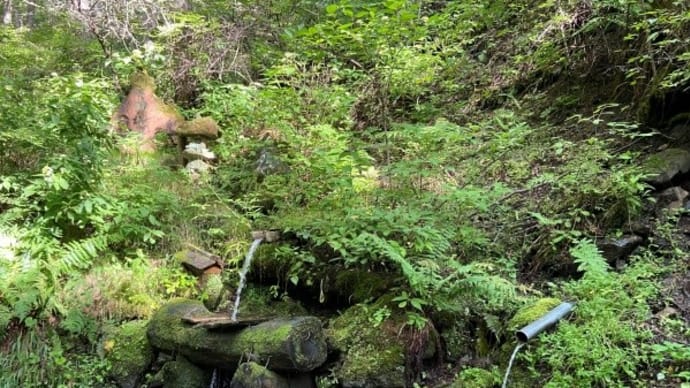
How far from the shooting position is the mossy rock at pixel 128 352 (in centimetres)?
382

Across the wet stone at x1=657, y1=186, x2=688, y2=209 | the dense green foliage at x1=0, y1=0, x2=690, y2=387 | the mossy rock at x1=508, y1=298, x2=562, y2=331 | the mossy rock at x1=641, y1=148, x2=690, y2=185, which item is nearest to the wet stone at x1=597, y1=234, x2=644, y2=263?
the dense green foliage at x1=0, y1=0, x2=690, y2=387

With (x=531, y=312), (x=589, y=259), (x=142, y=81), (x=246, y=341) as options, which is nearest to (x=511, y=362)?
(x=531, y=312)

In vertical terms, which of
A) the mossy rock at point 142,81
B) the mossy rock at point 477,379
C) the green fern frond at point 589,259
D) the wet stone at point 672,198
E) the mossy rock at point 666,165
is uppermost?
the mossy rock at point 142,81

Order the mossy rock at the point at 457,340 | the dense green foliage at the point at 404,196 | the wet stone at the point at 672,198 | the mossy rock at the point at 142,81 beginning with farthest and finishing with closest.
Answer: the mossy rock at the point at 142,81, the wet stone at the point at 672,198, the mossy rock at the point at 457,340, the dense green foliage at the point at 404,196

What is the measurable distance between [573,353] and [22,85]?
7.44 metres

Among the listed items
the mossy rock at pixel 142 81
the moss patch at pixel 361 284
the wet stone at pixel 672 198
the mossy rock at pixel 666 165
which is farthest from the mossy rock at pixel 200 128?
the wet stone at pixel 672 198

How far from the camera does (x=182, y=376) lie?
3.64 meters

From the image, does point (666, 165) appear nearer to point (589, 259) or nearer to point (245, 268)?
point (589, 259)

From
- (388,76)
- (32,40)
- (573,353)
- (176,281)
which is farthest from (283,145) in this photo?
(32,40)

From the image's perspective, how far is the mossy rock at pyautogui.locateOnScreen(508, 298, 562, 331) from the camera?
10.4ft

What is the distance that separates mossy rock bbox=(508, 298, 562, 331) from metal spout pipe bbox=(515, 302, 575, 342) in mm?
80

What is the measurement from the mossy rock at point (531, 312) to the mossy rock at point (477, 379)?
1.11 feet

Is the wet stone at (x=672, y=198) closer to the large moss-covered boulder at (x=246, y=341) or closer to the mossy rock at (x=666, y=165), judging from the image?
the mossy rock at (x=666, y=165)

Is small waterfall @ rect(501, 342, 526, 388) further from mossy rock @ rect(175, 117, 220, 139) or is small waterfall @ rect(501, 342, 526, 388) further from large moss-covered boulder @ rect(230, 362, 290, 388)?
mossy rock @ rect(175, 117, 220, 139)
